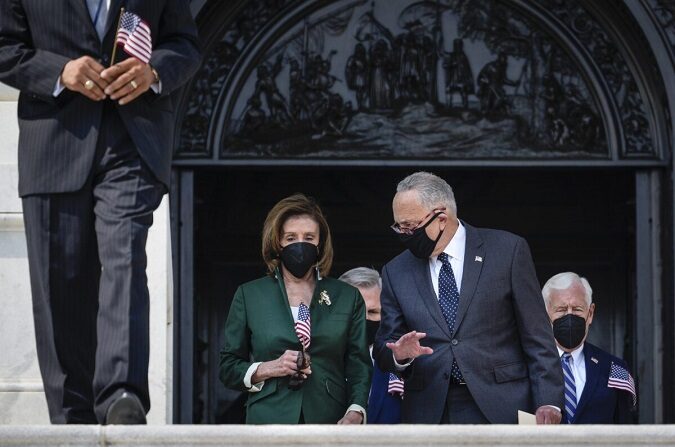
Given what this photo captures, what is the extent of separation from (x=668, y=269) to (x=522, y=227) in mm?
4487

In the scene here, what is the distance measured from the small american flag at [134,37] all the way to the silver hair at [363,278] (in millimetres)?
2504

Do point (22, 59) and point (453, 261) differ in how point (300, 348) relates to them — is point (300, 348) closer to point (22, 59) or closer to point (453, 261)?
point (453, 261)

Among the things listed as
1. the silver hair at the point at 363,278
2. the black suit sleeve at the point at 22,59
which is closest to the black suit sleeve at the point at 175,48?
the black suit sleeve at the point at 22,59

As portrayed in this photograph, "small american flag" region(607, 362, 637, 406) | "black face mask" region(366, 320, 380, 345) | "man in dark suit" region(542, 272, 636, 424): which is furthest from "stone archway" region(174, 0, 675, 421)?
"small american flag" region(607, 362, 637, 406)

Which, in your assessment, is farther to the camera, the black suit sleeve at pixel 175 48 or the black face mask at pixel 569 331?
the black face mask at pixel 569 331

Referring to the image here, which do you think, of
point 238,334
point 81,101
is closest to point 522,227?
point 238,334

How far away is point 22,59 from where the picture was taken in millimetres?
5977

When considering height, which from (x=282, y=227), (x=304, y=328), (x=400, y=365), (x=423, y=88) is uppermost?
→ (x=423, y=88)

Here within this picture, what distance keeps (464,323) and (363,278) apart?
1.47 meters

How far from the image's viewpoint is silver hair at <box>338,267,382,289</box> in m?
8.25

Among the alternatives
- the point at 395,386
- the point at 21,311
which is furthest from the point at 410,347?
the point at 21,311

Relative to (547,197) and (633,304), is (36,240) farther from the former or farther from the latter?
(547,197)

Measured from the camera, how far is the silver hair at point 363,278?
8.25 m

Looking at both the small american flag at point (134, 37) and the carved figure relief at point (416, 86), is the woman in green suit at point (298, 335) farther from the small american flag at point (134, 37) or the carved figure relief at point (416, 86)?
the carved figure relief at point (416, 86)
